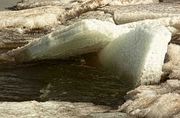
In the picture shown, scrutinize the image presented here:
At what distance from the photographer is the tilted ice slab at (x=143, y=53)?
436 inches

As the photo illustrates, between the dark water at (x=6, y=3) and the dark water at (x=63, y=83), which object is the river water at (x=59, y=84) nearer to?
the dark water at (x=63, y=83)

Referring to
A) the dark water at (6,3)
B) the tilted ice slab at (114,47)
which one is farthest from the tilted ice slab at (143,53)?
the dark water at (6,3)

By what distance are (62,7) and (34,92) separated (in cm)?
1180

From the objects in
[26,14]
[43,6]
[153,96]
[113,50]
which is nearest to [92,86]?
[113,50]

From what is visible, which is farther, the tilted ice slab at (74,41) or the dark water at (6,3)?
the dark water at (6,3)

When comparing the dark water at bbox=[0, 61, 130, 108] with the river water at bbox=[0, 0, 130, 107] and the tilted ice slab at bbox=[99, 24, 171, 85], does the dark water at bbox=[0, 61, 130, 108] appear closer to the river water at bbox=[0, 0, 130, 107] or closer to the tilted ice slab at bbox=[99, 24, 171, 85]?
the river water at bbox=[0, 0, 130, 107]

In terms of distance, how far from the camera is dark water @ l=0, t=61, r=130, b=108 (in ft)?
35.6

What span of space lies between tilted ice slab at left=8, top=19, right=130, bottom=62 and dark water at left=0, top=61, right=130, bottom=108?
0.40 meters

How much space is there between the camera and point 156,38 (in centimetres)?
1111

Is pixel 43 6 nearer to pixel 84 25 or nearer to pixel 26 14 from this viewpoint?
pixel 26 14

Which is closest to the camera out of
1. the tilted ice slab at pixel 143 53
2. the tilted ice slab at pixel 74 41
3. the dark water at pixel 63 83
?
the dark water at pixel 63 83

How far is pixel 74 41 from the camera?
12.6 metres

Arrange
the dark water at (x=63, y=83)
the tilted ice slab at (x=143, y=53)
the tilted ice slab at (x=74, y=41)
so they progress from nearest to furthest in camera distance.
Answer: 1. the dark water at (x=63, y=83)
2. the tilted ice slab at (x=143, y=53)
3. the tilted ice slab at (x=74, y=41)

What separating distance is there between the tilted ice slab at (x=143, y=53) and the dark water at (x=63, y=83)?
444mm
